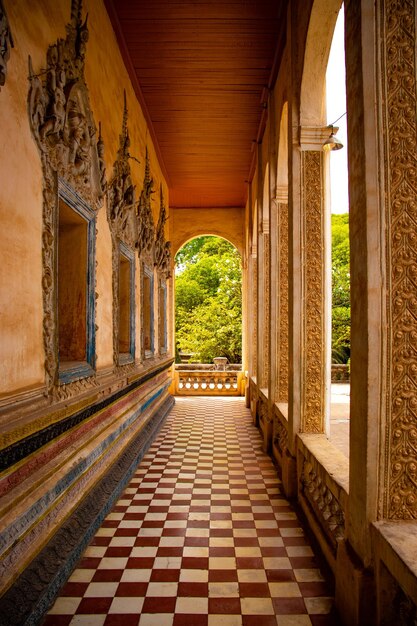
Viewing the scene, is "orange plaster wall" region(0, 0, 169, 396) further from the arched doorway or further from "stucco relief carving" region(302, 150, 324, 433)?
the arched doorway

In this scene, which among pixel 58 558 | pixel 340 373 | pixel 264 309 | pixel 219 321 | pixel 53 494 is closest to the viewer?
pixel 58 558

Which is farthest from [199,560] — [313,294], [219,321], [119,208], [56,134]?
[219,321]

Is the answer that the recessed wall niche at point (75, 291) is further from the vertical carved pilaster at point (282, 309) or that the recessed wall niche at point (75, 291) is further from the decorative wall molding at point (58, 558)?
the vertical carved pilaster at point (282, 309)

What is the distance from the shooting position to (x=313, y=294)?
5.14m

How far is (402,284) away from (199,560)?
2.66 meters

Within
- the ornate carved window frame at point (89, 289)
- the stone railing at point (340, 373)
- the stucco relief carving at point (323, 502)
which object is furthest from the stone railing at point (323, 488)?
the stone railing at point (340, 373)

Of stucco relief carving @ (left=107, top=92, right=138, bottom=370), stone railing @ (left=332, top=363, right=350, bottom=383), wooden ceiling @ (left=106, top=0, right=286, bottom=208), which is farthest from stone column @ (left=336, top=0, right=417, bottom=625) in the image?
stone railing @ (left=332, top=363, right=350, bottom=383)

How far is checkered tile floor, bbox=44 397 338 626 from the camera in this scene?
10.1 feet

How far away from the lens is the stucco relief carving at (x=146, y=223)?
7938 mm

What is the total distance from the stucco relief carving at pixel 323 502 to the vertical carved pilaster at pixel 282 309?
225 cm

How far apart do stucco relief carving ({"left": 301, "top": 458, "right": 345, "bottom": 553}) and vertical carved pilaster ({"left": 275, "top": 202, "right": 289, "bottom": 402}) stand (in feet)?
7.37

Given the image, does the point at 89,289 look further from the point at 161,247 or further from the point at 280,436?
the point at 161,247

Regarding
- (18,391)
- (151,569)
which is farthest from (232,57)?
(151,569)

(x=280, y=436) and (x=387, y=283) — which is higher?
(x=387, y=283)
